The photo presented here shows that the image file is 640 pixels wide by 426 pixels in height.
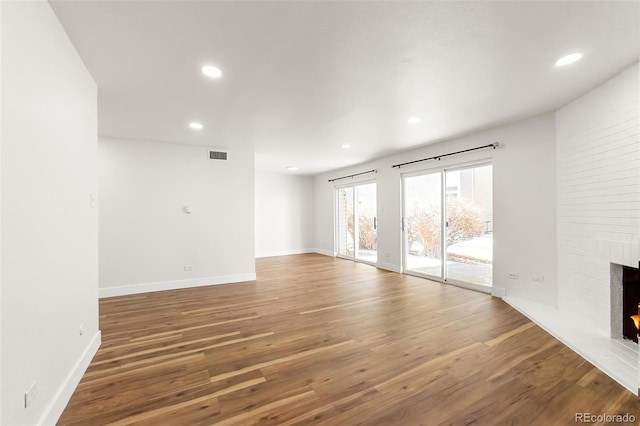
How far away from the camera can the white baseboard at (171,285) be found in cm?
448

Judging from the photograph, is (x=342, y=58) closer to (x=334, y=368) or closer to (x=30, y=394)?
(x=334, y=368)

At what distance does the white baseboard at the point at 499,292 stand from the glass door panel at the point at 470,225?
0.19 m

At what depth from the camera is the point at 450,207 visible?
5000mm

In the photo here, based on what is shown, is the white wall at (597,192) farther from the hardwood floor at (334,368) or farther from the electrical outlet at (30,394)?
the electrical outlet at (30,394)

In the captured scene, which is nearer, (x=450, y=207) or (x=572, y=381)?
(x=572, y=381)

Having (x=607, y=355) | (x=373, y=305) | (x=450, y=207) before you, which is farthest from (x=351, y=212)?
(x=607, y=355)

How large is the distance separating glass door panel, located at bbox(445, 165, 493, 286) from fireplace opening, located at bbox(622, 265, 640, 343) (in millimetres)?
1687

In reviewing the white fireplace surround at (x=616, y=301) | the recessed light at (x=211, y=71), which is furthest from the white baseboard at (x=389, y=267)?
the recessed light at (x=211, y=71)

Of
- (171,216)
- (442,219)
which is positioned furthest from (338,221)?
(171,216)

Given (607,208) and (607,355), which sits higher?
(607,208)

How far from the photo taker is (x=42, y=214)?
1.59 m

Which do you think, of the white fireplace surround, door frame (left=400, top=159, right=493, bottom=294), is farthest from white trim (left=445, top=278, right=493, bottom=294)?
the white fireplace surround

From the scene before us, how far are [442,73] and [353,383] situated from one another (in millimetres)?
2796

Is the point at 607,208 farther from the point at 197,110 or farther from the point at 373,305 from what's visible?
the point at 197,110
